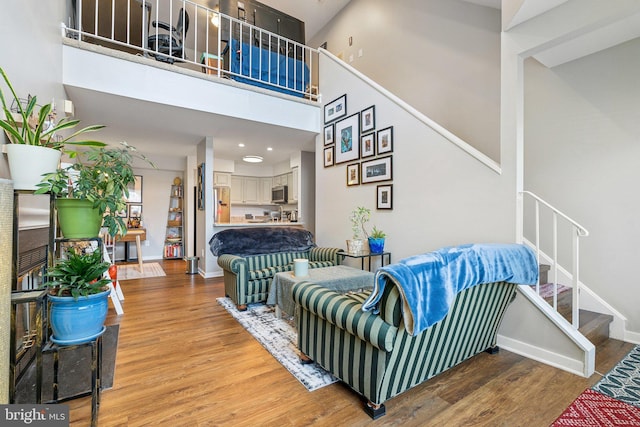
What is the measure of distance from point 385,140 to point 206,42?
134 inches

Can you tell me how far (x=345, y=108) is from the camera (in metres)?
4.27

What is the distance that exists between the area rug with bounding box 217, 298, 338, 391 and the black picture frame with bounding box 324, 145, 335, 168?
2.38 metres

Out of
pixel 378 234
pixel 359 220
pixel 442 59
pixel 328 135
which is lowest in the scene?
pixel 378 234

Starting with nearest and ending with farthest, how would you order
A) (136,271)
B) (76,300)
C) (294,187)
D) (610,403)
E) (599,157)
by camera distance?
(76,300), (610,403), (599,157), (136,271), (294,187)

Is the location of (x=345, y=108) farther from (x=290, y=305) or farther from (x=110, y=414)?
(x=110, y=414)

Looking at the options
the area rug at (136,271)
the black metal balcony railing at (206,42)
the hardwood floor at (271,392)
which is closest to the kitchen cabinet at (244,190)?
the area rug at (136,271)

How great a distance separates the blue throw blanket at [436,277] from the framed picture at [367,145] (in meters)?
2.16

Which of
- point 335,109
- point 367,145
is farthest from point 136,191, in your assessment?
point 367,145

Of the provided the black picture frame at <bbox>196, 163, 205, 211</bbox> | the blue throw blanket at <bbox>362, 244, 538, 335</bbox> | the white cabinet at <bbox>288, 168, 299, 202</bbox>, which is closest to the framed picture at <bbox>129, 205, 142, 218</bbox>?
the black picture frame at <bbox>196, 163, 205, 211</bbox>

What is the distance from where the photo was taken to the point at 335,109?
447cm

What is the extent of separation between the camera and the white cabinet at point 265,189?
26.3ft

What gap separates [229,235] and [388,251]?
2.17 meters

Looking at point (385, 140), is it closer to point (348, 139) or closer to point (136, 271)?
point (348, 139)

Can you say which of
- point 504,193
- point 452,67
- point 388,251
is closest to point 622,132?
point 504,193
